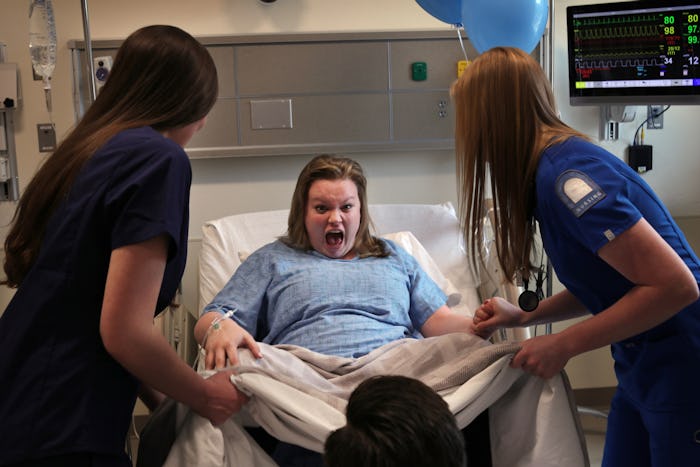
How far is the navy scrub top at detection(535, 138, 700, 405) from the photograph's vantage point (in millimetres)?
1467

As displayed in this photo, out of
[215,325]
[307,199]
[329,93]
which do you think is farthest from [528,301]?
[329,93]

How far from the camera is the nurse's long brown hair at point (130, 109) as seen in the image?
4.62 feet

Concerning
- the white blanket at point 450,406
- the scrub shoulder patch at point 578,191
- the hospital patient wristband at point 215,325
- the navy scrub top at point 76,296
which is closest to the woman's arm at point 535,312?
the white blanket at point 450,406

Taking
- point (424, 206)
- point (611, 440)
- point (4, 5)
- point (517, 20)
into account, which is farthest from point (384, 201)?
point (611, 440)

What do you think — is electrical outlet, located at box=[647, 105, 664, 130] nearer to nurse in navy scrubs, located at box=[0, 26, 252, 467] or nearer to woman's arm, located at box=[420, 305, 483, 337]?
woman's arm, located at box=[420, 305, 483, 337]

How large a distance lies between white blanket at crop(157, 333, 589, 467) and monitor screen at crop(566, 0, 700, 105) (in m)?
1.93

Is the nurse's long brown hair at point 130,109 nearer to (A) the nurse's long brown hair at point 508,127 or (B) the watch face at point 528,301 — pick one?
(A) the nurse's long brown hair at point 508,127

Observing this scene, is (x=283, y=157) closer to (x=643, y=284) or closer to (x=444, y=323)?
(x=444, y=323)

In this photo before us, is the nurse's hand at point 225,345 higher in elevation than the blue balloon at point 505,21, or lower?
lower

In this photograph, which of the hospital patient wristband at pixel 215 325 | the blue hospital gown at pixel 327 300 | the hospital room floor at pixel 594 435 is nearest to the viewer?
the hospital patient wristband at pixel 215 325

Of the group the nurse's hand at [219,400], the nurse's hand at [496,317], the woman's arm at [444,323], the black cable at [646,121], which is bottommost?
the woman's arm at [444,323]

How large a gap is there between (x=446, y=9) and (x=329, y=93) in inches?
31.5

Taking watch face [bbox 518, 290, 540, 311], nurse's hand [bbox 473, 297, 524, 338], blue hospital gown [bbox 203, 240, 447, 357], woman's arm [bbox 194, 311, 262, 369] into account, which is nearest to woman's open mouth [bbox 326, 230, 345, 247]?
blue hospital gown [bbox 203, 240, 447, 357]

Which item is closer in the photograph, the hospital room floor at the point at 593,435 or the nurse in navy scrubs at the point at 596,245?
the nurse in navy scrubs at the point at 596,245
